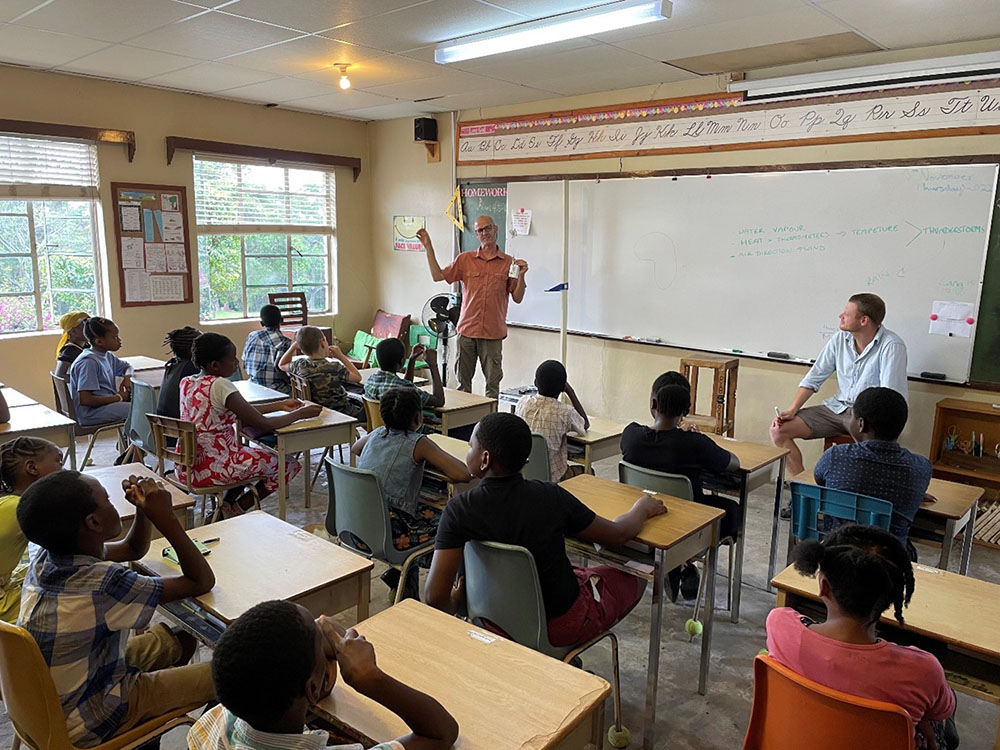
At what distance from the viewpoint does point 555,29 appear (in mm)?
4004

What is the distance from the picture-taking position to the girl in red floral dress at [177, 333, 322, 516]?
3.41 m

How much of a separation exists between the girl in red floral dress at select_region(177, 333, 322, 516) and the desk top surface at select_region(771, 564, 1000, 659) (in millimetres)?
2501

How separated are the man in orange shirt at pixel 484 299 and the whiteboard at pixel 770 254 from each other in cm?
62

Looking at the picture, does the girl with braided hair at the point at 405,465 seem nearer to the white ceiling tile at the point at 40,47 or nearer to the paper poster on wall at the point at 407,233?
the white ceiling tile at the point at 40,47

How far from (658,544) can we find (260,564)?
1.14 m

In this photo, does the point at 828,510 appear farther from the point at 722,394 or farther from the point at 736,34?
the point at 736,34

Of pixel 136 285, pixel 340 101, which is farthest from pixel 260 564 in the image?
pixel 340 101

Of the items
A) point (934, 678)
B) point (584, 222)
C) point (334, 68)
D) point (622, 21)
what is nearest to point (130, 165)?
point (334, 68)

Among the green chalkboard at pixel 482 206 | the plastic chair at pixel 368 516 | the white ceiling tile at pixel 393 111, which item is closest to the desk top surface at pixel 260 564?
the plastic chair at pixel 368 516

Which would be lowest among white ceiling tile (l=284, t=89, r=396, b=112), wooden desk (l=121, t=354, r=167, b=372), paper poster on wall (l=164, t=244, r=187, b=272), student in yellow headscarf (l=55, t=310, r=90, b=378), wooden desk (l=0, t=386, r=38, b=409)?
wooden desk (l=0, t=386, r=38, b=409)

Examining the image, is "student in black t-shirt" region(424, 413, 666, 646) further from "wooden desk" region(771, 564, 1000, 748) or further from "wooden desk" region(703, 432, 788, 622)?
"wooden desk" region(703, 432, 788, 622)

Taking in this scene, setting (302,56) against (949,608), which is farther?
(302,56)

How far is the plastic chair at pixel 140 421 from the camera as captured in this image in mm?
3889

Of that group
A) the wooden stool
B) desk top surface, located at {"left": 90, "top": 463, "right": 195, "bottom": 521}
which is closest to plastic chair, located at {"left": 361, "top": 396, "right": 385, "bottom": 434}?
desk top surface, located at {"left": 90, "top": 463, "right": 195, "bottom": 521}
